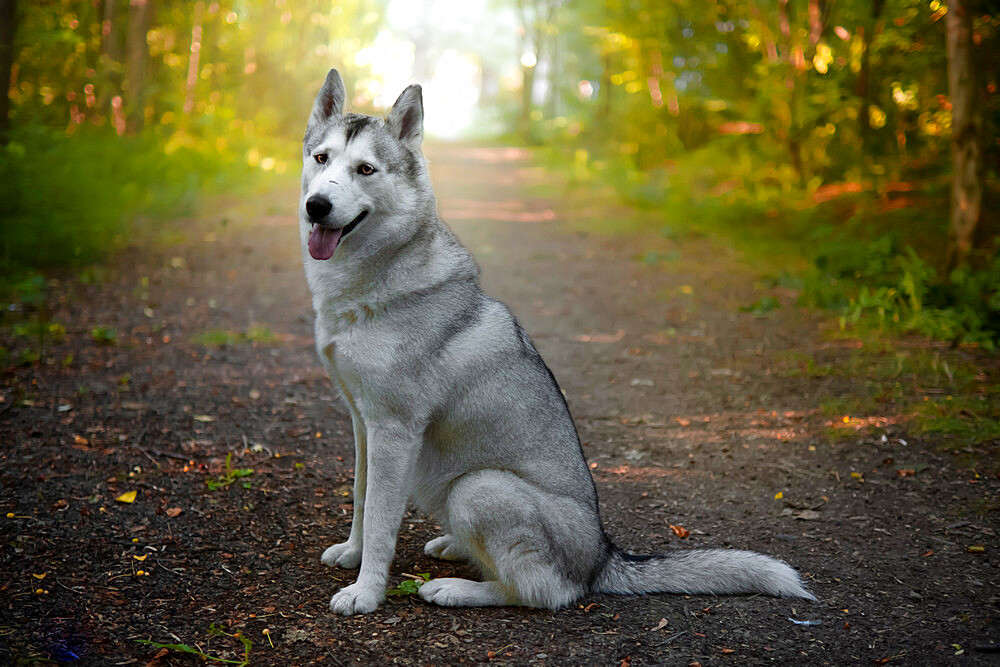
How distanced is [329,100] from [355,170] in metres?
0.47

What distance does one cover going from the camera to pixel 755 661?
10.3 ft

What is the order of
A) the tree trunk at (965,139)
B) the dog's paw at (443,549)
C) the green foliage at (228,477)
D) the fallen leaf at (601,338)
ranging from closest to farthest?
the dog's paw at (443,549) → the green foliage at (228,477) → the tree trunk at (965,139) → the fallen leaf at (601,338)

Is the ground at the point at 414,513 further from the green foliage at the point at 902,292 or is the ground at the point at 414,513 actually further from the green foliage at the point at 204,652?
the green foliage at the point at 902,292

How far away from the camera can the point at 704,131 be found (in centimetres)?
1873

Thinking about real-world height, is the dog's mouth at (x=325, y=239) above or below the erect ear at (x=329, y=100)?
below

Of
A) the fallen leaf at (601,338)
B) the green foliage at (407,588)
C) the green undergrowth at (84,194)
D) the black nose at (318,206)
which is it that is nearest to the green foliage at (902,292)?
the fallen leaf at (601,338)

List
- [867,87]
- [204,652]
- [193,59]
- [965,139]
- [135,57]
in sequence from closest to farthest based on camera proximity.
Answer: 1. [204,652]
2. [965,139]
3. [867,87]
4. [135,57]
5. [193,59]

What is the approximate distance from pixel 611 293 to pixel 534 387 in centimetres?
661

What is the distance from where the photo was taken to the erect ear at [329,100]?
360cm

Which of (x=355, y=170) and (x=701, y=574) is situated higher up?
(x=355, y=170)

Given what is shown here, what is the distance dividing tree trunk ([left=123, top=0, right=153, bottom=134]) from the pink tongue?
12.0 meters

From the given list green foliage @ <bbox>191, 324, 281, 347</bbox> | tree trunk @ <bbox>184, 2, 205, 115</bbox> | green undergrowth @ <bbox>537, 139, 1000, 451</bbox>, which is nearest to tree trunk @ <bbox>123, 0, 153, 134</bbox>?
tree trunk @ <bbox>184, 2, 205, 115</bbox>

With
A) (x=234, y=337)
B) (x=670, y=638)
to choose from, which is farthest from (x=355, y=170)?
(x=234, y=337)

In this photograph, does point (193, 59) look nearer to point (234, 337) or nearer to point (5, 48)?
point (5, 48)
